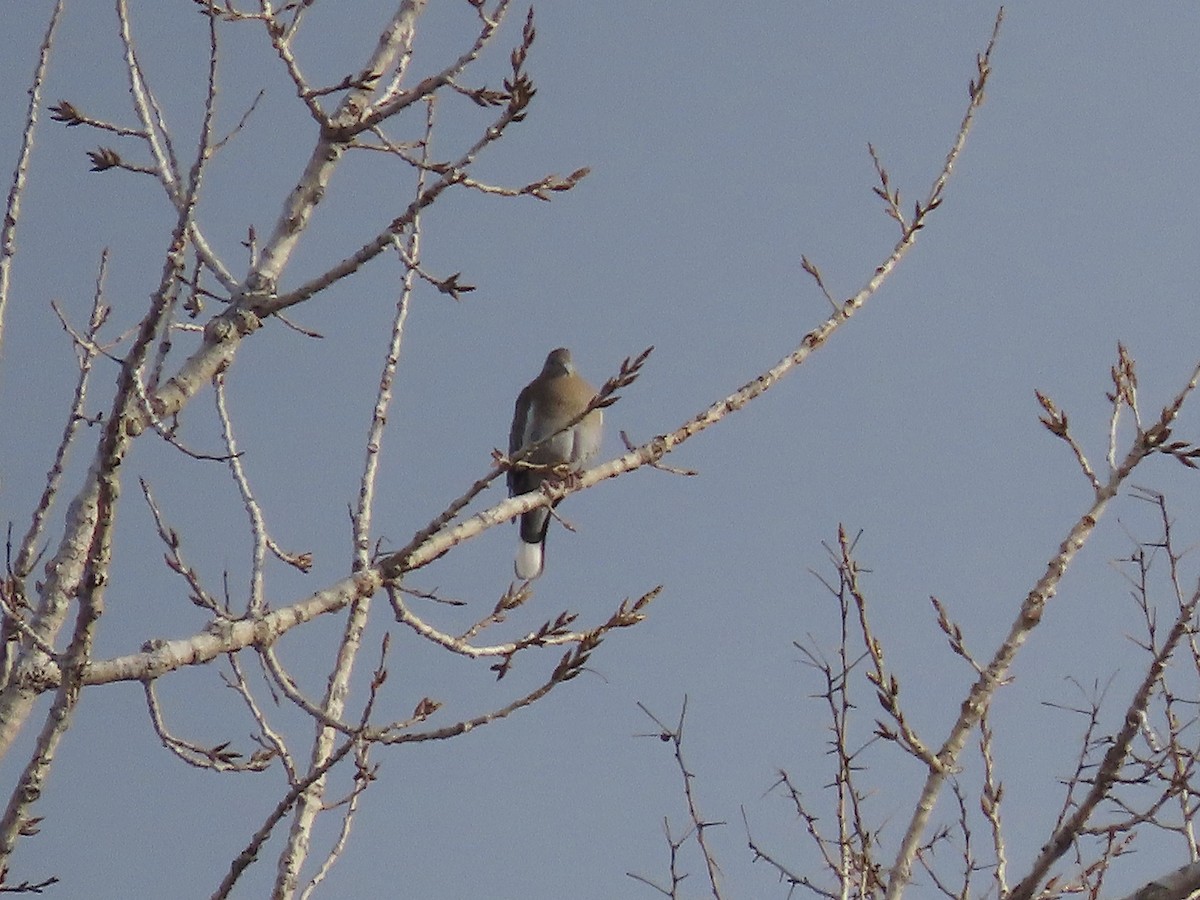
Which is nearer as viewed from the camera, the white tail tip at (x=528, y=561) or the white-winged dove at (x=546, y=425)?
the white-winged dove at (x=546, y=425)

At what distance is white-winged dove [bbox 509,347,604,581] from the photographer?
6375 millimetres

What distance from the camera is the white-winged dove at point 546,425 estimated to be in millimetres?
6375

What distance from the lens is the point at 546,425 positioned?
6637 millimetres

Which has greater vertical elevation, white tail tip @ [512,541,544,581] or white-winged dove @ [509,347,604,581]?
white-winged dove @ [509,347,604,581]

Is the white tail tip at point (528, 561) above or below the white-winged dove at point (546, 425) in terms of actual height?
below

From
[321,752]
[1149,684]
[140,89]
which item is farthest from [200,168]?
[321,752]

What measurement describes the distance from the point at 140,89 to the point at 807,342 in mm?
1560

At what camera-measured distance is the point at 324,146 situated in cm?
326

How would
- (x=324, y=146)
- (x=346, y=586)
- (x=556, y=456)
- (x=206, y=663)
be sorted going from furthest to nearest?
1. (x=556, y=456)
2. (x=324, y=146)
3. (x=346, y=586)
4. (x=206, y=663)

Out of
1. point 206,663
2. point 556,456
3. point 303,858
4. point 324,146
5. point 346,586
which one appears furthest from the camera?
point 556,456

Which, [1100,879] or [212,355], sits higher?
[212,355]

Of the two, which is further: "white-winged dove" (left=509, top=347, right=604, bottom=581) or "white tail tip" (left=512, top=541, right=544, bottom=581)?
"white tail tip" (left=512, top=541, right=544, bottom=581)

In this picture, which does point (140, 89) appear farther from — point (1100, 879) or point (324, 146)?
point (1100, 879)

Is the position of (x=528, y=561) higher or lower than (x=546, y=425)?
lower
